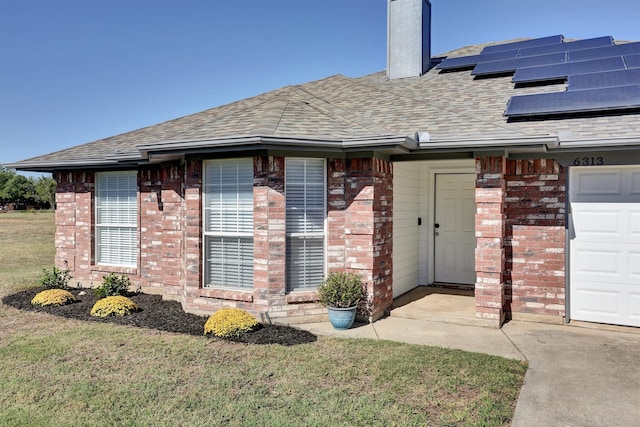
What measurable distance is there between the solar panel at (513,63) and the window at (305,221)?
5.48 m

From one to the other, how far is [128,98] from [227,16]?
9986 millimetres

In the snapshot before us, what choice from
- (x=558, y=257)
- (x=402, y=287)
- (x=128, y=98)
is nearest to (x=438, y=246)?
(x=402, y=287)

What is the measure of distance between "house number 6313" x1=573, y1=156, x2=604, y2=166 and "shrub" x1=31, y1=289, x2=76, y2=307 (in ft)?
30.1

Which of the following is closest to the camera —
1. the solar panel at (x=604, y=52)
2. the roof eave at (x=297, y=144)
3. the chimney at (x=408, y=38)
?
the roof eave at (x=297, y=144)

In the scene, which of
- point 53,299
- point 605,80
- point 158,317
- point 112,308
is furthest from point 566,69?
point 53,299

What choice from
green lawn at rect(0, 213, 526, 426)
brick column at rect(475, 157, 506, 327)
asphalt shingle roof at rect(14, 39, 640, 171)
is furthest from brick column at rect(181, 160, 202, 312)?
brick column at rect(475, 157, 506, 327)

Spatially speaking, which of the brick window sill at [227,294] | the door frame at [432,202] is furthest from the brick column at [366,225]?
the door frame at [432,202]

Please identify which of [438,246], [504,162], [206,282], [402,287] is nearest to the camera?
[504,162]

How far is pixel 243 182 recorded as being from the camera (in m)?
6.75

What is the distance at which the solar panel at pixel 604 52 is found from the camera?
8.91m

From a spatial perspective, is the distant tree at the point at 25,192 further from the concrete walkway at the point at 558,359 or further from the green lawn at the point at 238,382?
the concrete walkway at the point at 558,359

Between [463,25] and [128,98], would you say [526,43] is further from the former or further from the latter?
[128,98]

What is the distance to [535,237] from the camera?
6.84 meters

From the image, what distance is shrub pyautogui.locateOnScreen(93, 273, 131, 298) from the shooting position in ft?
27.1
